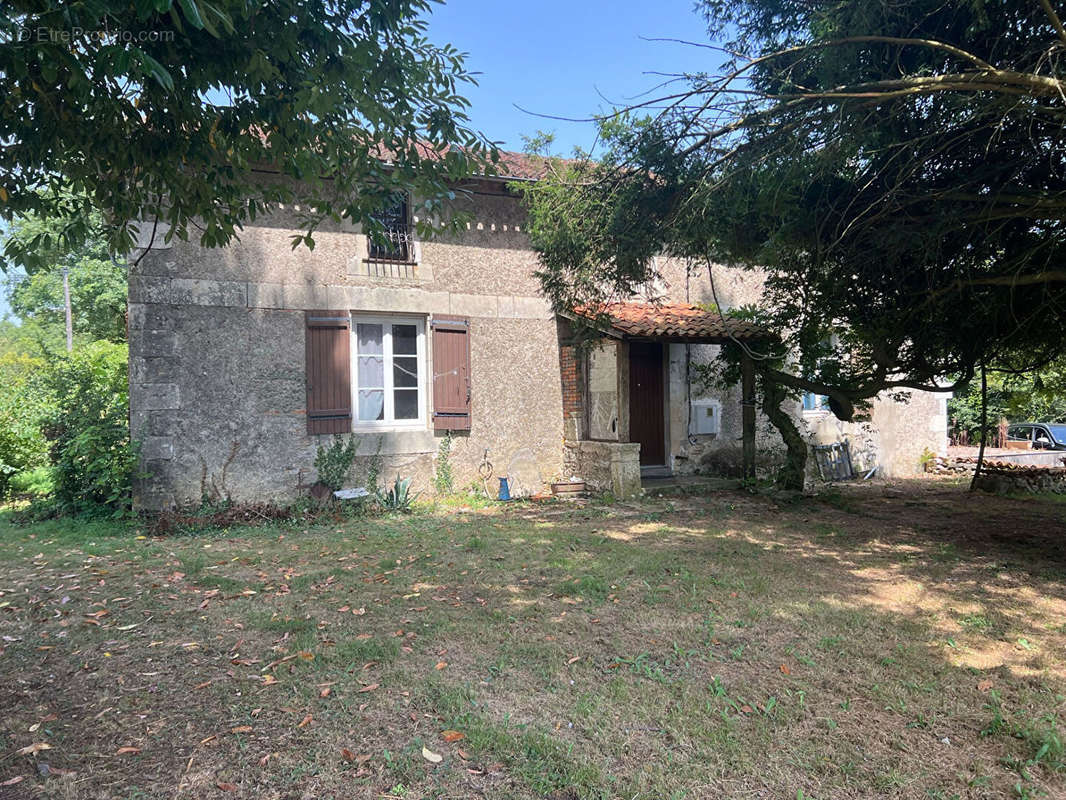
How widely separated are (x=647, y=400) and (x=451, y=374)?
11.3 feet

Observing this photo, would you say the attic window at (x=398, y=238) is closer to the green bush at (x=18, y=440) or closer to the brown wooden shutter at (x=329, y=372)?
the brown wooden shutter at (x=329, y=372)

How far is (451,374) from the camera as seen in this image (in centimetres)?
895

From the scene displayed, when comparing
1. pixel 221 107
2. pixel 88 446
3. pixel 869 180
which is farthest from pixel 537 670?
pixel 88 446

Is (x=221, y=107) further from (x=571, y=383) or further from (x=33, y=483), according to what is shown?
(x=33, y=483)

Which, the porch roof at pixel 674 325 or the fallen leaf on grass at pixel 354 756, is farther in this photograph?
the porch roof at pixel 674 325

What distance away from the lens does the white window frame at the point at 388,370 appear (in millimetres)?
8625

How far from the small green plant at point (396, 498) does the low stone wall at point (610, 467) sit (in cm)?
258

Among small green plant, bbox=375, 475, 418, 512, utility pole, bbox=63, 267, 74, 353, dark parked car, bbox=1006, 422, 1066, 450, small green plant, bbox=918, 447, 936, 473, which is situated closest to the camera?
small green plant, bbox=375, 475, 418, 512

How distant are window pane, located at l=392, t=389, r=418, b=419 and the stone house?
3 centimetres

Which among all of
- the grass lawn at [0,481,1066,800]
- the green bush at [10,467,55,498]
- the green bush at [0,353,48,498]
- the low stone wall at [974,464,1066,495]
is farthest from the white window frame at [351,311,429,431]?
the low stone wall at [974,464,1066,495]

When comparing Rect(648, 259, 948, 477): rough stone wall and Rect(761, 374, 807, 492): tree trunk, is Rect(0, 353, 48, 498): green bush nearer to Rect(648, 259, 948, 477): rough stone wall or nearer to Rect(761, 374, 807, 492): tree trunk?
Rect(648, 259, 948, 477): rough stone wall

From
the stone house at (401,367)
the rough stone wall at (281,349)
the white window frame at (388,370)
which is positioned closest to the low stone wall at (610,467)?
the stone house at (401,367)

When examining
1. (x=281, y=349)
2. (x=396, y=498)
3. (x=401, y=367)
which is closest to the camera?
(x=281, y=349)

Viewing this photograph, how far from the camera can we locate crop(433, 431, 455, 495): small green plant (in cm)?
889
